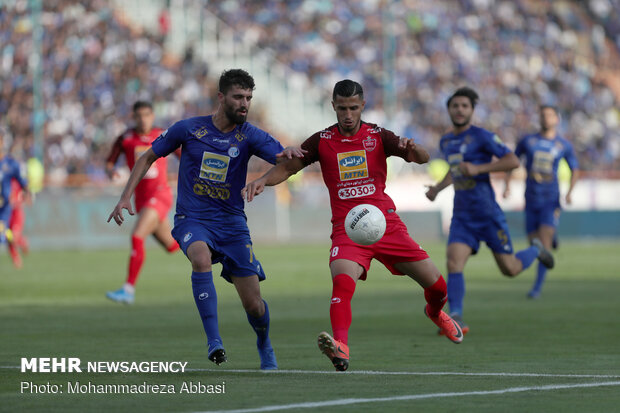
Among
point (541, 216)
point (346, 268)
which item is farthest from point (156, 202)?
point (346, 268)

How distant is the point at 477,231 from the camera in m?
12.0

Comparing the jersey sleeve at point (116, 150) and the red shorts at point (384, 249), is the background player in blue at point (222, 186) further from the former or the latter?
the jersey sleeve at point (116, 150)

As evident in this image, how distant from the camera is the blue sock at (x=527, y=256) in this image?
41.7ft

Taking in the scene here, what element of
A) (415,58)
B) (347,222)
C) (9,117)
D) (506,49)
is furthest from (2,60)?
(347,222)

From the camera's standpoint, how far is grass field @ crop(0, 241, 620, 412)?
6.67 m

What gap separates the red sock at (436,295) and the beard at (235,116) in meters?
1.90

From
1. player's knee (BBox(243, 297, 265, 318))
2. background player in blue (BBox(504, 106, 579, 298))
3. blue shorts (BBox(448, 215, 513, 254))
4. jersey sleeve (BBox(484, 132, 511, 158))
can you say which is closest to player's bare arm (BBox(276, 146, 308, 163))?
player's knee (BBox(243, 297, 265, 318))

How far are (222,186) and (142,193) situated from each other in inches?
272

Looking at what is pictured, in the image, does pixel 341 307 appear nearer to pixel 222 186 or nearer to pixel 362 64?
pixel 222 186

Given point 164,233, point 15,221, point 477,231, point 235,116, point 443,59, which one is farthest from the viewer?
point 443,59

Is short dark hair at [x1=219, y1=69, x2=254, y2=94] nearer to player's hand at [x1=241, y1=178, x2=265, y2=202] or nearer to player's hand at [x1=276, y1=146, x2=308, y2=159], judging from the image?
player's hand at [x1=276, y1=146, x2=308, y2=159]

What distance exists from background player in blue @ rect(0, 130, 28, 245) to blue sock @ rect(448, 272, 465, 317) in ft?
35.4

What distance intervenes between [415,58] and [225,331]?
3023 cm

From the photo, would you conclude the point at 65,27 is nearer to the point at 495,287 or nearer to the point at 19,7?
the point at 19,7
